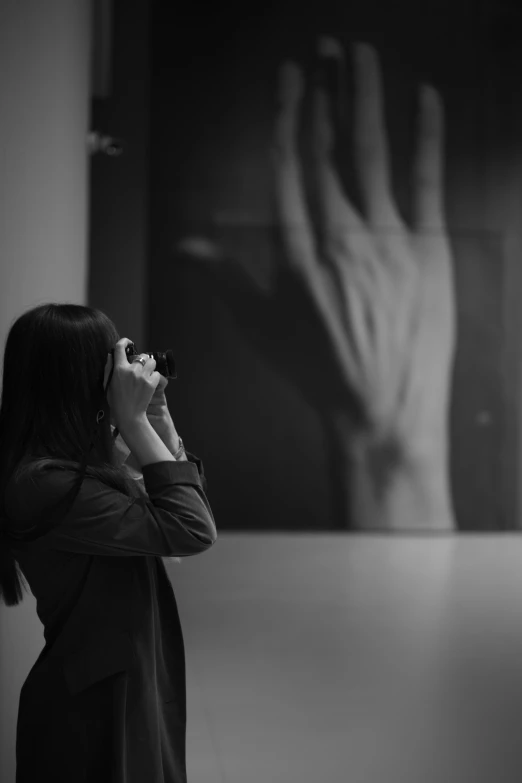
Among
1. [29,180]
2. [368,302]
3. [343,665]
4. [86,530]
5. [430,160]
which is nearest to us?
[86,530]

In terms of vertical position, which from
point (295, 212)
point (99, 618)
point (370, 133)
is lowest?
point (99, 618)

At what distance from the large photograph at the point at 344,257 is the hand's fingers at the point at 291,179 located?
0.6 inches

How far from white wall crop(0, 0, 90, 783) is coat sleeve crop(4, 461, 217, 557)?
49 centimetres

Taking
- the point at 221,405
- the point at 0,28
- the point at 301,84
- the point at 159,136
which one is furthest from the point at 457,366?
the point at 0,28

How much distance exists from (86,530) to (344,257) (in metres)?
5.13

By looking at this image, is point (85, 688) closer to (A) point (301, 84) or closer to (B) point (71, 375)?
(B) point (71, 375)

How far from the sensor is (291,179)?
6023 millimetres

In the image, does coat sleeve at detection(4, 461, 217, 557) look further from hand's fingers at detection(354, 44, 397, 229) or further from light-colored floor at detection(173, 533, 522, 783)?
hand's fingers at detection(354, 44, 397, 229)

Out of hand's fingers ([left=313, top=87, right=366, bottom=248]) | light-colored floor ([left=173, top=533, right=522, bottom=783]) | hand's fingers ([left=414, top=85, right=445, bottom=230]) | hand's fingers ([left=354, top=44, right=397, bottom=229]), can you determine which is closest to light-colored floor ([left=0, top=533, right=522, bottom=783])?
light-colored floor ([left=173, top=533, right=522, bottom=783])

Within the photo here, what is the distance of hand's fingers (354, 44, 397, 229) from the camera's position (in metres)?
6.05

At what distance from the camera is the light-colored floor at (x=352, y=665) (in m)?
2.39

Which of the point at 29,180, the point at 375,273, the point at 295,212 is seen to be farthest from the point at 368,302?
the point at 29,180

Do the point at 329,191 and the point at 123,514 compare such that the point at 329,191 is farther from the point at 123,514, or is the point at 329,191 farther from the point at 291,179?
the point at 123,514

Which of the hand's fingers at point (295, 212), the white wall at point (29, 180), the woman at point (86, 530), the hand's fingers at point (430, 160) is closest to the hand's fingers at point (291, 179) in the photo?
the hand's fingers at point (295, 212)
